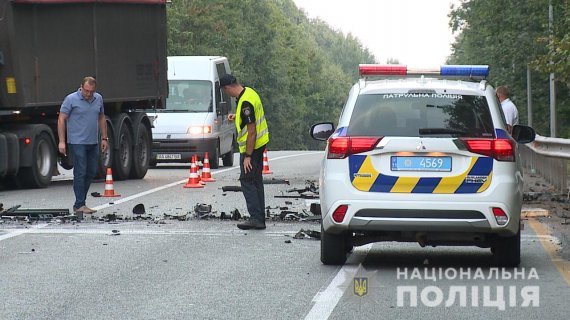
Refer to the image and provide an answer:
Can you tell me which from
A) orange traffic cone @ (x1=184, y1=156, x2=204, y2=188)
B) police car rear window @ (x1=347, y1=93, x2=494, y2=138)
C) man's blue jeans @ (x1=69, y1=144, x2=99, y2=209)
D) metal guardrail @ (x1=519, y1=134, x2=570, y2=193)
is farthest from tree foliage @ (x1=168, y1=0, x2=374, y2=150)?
police car rear window @ (x1=347, y1=93, x2=494, y2=138)

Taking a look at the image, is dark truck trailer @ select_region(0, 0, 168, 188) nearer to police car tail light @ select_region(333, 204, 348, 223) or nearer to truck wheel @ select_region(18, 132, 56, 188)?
truck wheel @ select_region(18, 132, 56, 188)

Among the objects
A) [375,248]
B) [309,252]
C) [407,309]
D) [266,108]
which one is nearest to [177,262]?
[309,252]

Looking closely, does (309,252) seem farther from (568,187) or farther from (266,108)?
(266,108)

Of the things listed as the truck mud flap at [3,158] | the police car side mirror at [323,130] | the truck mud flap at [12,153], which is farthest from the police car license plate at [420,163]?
the truck mud flap at [12,153]

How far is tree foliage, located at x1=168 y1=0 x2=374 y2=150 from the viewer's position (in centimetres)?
8738

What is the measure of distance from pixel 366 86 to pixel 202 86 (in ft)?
67.5

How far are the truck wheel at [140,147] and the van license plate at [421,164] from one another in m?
15.6

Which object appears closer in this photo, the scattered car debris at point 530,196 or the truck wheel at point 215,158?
the scattered car debris at point 530,196

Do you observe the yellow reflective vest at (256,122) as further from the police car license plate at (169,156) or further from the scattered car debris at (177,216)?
the police car license plate at (169,156)

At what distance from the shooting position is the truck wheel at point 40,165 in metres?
21.5

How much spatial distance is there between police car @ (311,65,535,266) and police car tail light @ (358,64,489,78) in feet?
5.06

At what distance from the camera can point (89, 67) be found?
74.4 feet

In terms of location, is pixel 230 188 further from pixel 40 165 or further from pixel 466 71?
pixel 466 71

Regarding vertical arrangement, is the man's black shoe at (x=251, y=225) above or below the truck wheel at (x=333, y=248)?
below
